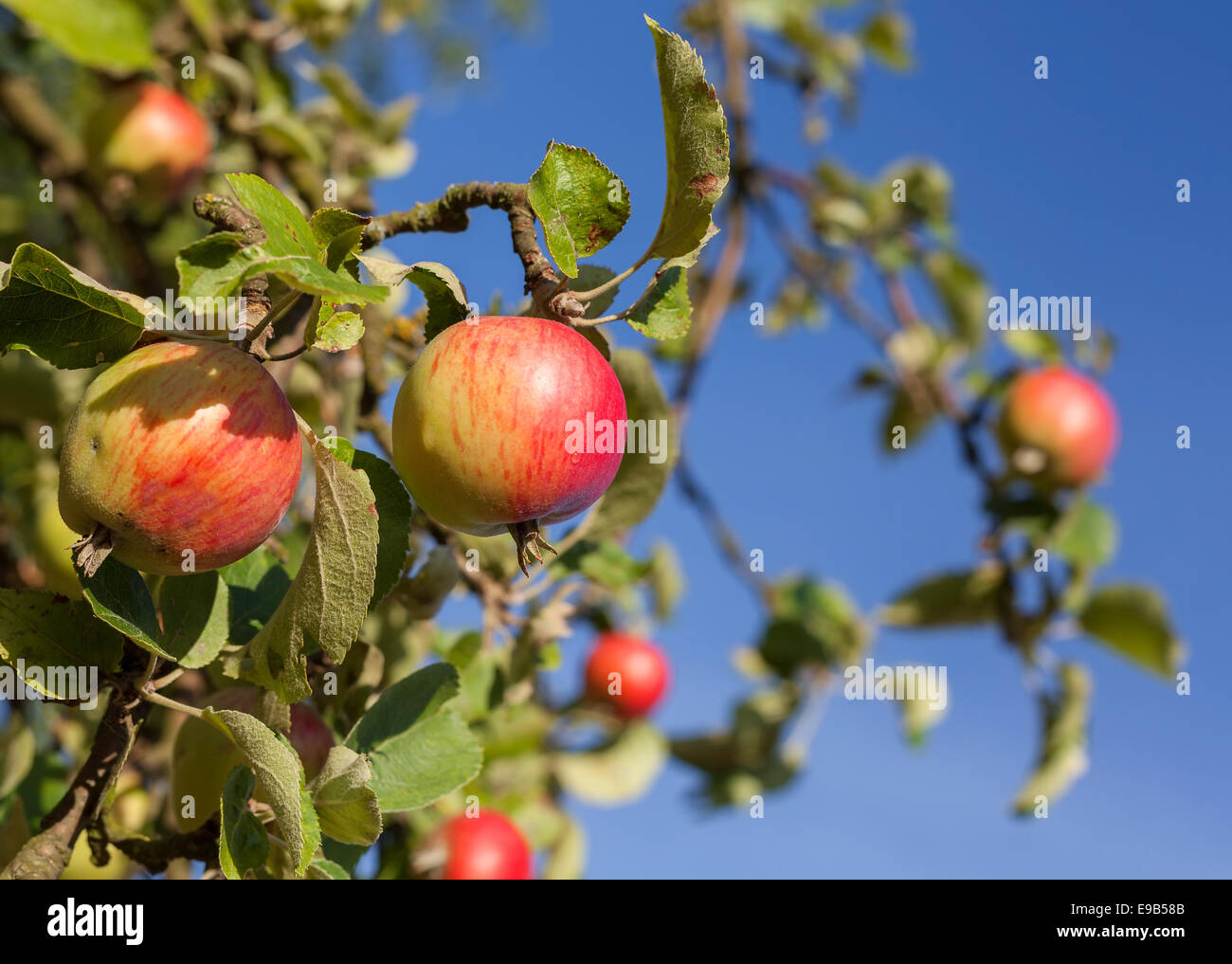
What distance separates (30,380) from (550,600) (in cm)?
88

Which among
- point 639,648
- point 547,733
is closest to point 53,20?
point 547,733

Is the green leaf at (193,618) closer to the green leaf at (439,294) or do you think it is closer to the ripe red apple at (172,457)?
the ripe red apple at (172,457)

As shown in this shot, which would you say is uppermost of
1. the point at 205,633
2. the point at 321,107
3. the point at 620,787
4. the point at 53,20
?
the point at 321,107

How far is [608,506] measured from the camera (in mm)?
1261

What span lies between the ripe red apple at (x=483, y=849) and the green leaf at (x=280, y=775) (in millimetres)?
878

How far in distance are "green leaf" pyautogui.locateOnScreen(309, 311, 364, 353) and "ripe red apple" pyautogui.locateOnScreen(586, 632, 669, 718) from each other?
2.24m

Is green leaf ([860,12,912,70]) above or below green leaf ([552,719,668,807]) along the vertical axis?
above

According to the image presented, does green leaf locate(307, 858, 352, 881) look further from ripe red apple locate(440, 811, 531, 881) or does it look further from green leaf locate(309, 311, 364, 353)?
ripe red apple locate(440, 811, 531, 881)

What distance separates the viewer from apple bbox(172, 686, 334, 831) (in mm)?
977

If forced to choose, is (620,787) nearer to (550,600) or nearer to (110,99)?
(550,600)

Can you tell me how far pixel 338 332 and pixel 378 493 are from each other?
0.15m

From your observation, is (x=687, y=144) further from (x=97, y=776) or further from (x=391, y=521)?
(x=97, y=776)

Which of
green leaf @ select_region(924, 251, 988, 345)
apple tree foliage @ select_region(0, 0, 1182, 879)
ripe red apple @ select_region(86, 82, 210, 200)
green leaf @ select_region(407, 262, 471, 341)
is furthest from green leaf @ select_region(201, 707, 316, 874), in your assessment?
green leaf @ select_region(924, 251, 988, 345)

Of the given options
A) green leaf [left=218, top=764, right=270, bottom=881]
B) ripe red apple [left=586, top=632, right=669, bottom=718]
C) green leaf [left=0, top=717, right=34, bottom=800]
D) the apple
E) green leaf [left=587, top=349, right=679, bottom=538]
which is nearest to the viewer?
green leaf [left=218, top=764, right=270, bottom=881]
